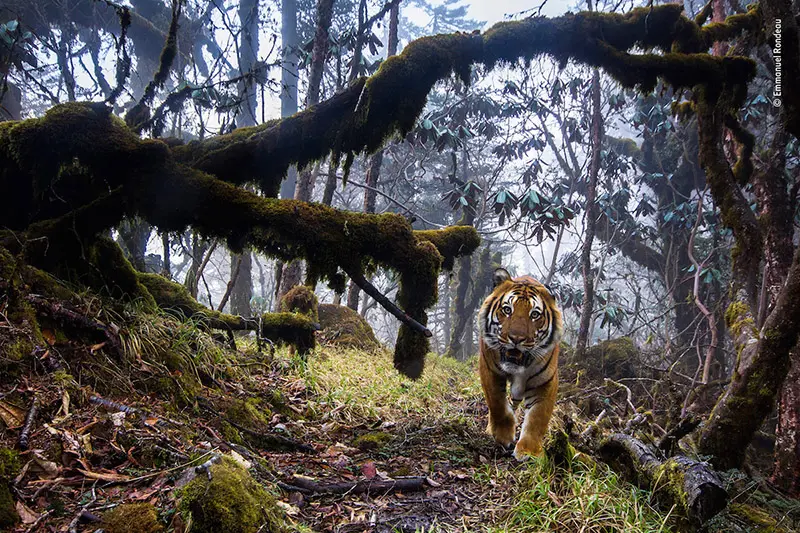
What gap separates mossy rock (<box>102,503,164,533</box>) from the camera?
2012 millimetres

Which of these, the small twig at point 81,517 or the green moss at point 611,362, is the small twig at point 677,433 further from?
the green moss at point 611,362

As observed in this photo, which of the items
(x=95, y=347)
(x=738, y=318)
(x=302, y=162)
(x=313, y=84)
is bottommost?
(x=95, y=347)

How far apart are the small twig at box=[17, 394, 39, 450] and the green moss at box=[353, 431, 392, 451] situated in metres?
2.37

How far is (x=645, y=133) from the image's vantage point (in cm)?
1506

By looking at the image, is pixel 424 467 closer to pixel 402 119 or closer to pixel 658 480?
pixel 658 480

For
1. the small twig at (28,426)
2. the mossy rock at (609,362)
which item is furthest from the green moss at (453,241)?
the mossy rock at (609,362)

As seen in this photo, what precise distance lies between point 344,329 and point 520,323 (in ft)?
23.9

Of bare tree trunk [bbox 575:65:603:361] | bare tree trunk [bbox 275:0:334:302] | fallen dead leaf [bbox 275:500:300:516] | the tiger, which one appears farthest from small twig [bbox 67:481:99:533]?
bare tree trunk [bbox 575:65:603:361]

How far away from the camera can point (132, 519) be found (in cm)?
205

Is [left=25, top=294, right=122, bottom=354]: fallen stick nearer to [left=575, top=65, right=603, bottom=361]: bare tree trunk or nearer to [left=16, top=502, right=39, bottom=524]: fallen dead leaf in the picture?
[left=16, top=502, right=39, bottom=524]: fallen dead leaf

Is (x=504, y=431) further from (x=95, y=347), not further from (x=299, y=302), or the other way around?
(x=299, y=302)

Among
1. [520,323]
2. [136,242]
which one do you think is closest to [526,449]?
[520,323]

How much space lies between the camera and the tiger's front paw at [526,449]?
12.7 ft

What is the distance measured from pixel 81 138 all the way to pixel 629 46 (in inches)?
228
